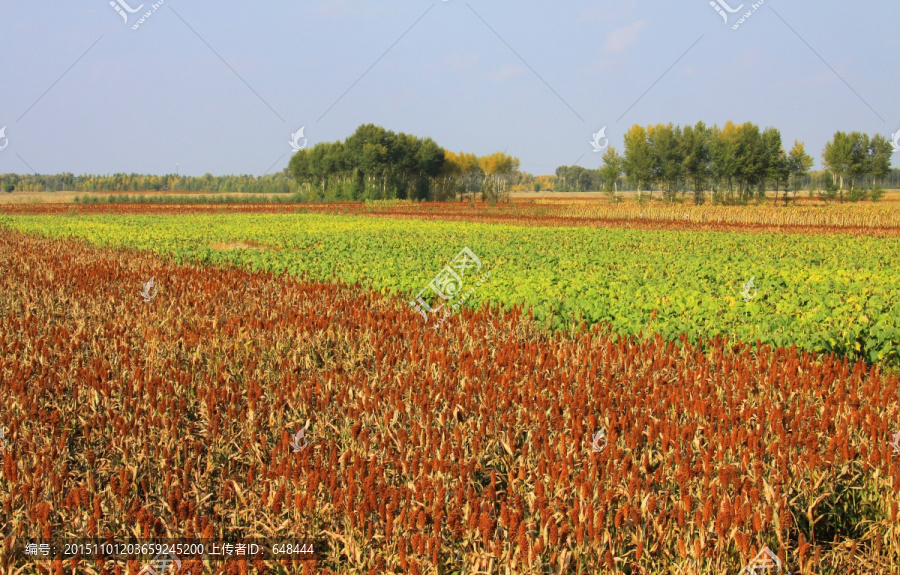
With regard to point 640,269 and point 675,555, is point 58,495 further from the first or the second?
point 640,269

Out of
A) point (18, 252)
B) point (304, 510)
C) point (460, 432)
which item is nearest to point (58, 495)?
point (304, 510)

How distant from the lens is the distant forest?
68.6 metres

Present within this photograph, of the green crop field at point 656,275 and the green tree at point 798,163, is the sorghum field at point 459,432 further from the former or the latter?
the green tree at point 798,163

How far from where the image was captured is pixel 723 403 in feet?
16.9

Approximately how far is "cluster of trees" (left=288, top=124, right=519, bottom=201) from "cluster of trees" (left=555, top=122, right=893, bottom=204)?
1656cm

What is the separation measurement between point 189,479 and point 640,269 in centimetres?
1105
